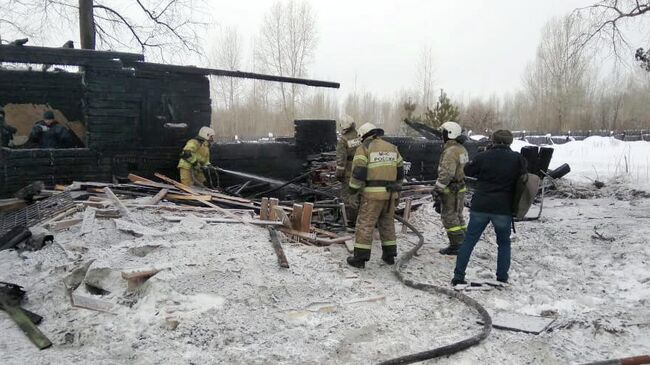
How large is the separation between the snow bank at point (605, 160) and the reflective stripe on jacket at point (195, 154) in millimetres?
11852

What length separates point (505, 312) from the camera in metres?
5.24

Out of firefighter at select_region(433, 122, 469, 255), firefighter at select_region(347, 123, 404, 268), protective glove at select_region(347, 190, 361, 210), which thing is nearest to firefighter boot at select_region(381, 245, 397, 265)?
firefighter at select_region(347, 123, 404, 268)

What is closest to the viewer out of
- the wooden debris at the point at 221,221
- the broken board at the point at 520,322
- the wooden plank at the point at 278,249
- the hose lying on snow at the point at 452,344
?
the hose lying on snow at the point at 452,344

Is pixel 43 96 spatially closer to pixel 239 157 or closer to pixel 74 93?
pixel 74 93

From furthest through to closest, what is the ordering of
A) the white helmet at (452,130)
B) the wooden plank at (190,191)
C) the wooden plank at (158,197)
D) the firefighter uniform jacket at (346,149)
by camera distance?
the firefighter uniform jacket at (346,149) < the wooden plank at (158,197) < the wooden plank at (190,191) < the white helmet at (452,130)

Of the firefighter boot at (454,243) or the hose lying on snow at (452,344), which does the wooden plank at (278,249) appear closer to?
the hose lying on snow at (452,344)

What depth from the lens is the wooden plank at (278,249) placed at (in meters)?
5.90

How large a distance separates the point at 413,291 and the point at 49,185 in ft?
24.1

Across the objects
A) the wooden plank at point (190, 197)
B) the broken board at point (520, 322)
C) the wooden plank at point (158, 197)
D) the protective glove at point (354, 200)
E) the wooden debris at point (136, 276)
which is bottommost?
the broken board at point (520, 322)

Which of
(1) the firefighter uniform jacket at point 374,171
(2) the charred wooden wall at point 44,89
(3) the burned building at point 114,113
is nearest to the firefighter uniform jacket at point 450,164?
(1) the firefighter uniform jacket at point 374,171

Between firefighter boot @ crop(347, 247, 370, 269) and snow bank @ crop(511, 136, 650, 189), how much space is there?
36.1ft

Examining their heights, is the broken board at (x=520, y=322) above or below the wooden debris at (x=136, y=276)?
below

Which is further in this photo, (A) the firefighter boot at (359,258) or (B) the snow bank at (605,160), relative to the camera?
(B) the snow bank at (605,160)

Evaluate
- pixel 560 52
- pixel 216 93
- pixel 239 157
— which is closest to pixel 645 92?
pixel 560 52
